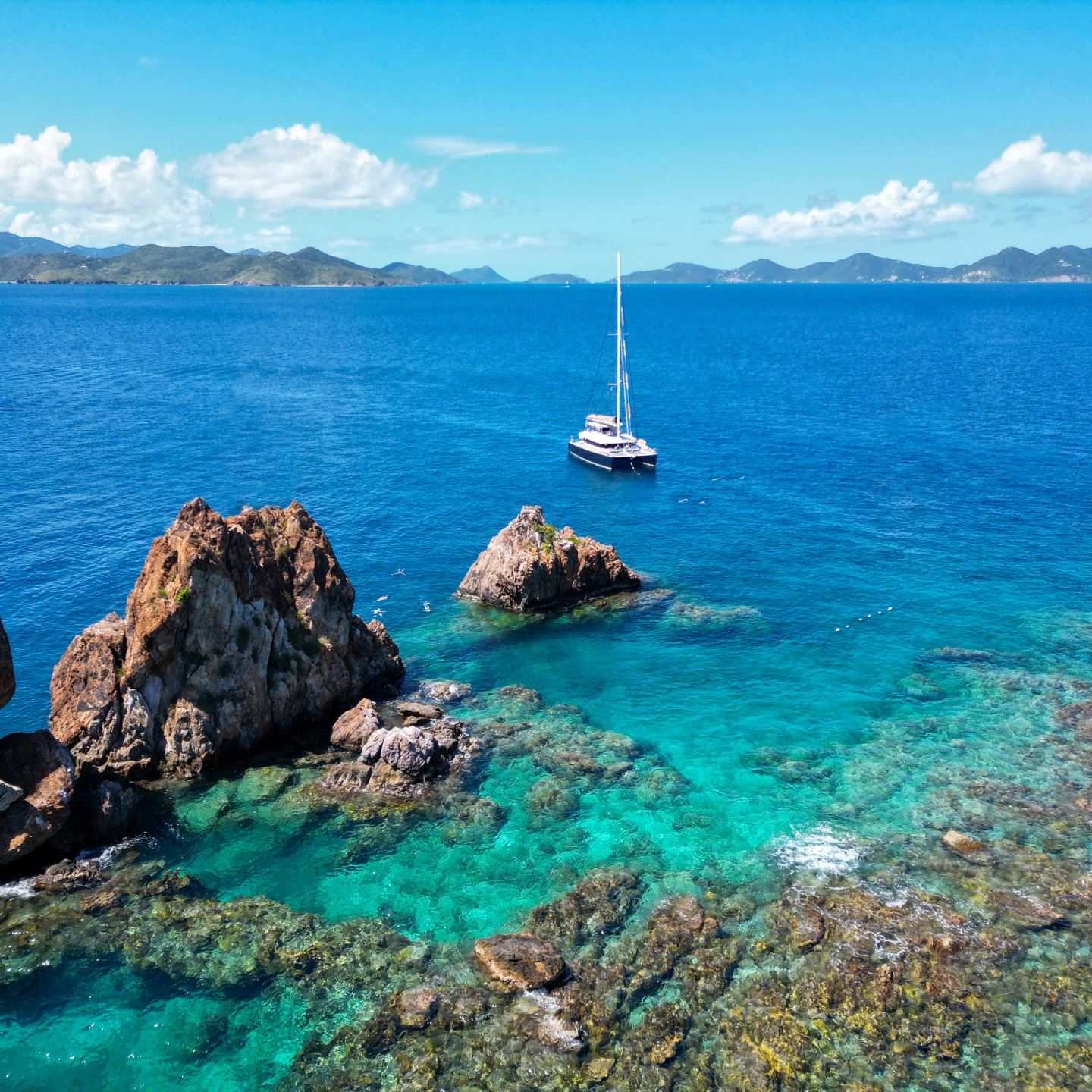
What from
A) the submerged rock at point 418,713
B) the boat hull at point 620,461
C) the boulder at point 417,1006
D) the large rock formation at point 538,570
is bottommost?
the boulder at point 417,1006

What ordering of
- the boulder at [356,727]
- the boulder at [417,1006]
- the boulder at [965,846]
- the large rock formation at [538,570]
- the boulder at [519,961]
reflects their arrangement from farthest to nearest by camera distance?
the large rock formation at [538,570] → the boulder at [356,727] → the boulder at [965,846] → the boulder at [519,961] → the boulder at [417,1006]

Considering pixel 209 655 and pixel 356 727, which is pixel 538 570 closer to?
pixel 356 727

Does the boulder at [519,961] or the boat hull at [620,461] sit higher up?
the boat hull at [620,461]

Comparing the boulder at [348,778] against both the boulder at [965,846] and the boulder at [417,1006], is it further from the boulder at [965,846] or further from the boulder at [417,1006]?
the boulder at [965,846]

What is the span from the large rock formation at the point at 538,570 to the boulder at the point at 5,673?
109 ft

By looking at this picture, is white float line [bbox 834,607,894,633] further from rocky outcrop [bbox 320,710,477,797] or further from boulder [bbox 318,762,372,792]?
boulder [bbox 318,762,372,792]

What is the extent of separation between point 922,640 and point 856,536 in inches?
873

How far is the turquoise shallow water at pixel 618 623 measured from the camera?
34.8 meters

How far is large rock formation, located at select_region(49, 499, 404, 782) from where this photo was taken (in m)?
41.6

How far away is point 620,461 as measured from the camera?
103250 mm

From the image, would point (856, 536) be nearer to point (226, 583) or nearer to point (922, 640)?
point (922, 640)

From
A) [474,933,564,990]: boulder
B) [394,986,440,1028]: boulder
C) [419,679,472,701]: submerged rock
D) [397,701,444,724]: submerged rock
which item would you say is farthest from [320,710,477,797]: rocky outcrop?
[394,986,440,1028]: boulder

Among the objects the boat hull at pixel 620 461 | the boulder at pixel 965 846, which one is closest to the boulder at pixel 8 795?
the boulder at pixel 965 846

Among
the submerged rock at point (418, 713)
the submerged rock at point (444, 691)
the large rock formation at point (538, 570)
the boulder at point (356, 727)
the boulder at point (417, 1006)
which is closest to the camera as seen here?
the boulder at point (417, 1006)
